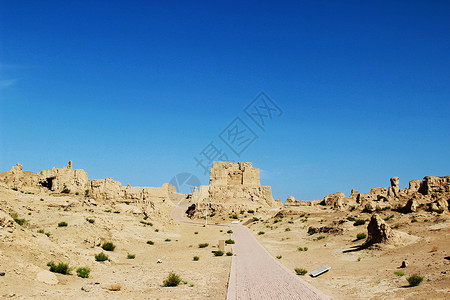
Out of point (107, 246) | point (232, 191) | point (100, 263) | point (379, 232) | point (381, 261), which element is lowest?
point (381, 261)

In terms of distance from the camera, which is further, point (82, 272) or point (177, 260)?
point (177, 260)

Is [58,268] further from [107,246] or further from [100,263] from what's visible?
[107,246]

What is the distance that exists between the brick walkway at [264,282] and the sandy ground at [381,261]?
0.78 metres

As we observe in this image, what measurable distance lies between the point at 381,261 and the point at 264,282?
6084 millimetres

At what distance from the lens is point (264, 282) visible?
1231 centimetres

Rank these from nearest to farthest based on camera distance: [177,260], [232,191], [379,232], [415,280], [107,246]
A: [415,280]
[379,232]
[177,260]
[107,246]
[232,191]

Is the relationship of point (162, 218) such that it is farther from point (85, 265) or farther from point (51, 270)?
point (51, 270)

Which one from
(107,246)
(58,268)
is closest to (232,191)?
(107,246)

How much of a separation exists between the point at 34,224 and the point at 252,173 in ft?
168

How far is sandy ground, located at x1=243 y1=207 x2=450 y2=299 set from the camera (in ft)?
33.0

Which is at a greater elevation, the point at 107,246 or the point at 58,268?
the point at 107,246

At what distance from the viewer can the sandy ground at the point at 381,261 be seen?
396 inches

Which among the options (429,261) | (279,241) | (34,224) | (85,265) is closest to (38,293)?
(85,265)

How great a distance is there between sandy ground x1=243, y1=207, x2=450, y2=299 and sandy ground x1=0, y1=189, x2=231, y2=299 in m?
4.23
